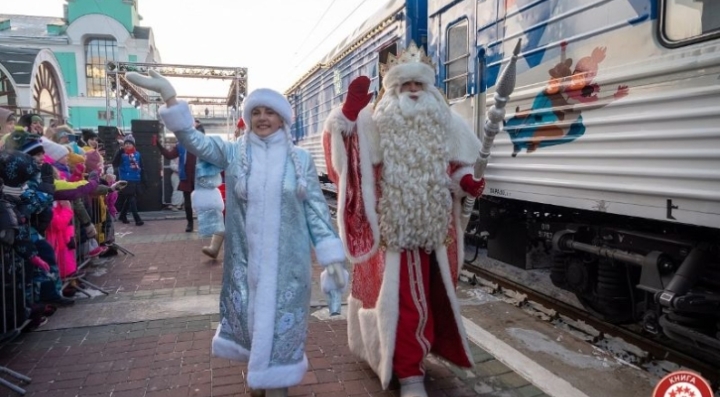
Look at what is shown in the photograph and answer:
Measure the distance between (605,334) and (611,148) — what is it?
5.06 feet

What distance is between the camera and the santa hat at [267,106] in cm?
256

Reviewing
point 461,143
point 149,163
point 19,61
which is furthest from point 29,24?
point 461,143

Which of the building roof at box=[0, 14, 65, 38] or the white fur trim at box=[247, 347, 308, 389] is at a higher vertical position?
the building roof at box=[0, 14, 65, 38]

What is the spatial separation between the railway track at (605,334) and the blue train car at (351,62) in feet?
10.2

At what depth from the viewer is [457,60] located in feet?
17.8

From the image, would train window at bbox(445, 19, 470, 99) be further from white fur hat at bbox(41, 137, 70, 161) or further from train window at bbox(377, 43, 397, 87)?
white fur hat at bbox(41, 137, 70, 161)

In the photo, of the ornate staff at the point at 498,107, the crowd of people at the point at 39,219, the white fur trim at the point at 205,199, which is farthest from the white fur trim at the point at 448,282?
the crowd of people at the point at 39,219

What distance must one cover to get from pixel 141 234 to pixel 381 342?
23.1 ft

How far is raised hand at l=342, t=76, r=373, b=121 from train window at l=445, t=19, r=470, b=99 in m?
2.68

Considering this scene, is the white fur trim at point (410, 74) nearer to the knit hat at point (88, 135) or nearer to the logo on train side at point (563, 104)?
the logo on train side at point (563, 104)

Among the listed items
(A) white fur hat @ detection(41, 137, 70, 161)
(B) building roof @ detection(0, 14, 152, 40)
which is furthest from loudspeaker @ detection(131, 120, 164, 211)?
(B) building roof @ detection(0, 14, 152, 40)

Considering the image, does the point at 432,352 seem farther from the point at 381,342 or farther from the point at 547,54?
the point at 547,54

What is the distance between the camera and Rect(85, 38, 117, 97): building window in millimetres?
29359

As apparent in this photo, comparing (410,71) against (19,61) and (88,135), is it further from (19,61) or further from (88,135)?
(19,61)
